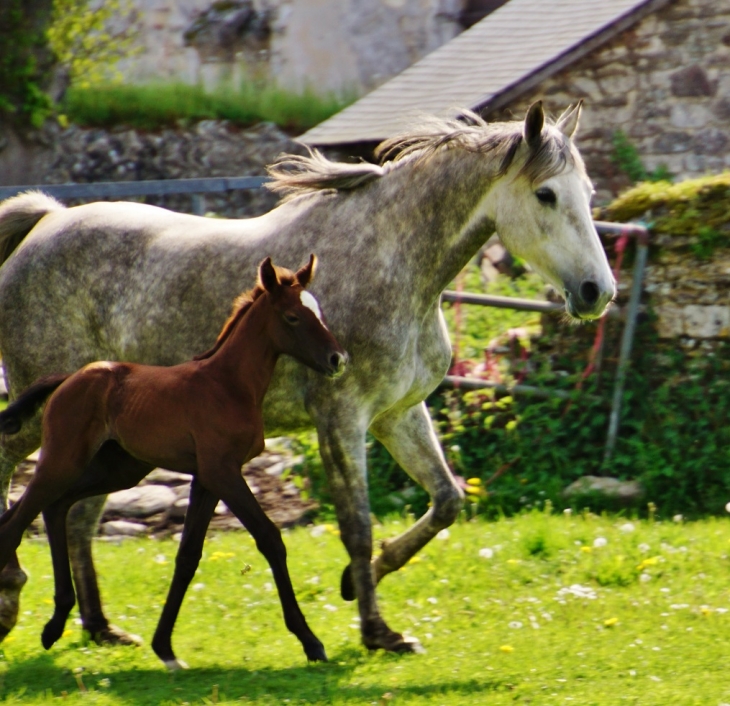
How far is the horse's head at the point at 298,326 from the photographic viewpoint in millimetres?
5121

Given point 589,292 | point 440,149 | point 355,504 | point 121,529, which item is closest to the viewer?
point 589,292

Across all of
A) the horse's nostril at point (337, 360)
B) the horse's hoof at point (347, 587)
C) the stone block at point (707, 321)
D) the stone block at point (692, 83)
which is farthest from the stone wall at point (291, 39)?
the horse's nostril at point (337, 360)

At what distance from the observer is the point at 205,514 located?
5.45m

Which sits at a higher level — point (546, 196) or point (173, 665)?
point (546, 196)

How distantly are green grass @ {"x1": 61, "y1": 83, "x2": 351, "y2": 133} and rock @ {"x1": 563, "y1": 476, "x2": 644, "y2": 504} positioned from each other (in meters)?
13.7

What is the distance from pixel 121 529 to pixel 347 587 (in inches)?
106

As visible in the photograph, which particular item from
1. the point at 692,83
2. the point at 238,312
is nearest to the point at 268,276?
the point at 238,312

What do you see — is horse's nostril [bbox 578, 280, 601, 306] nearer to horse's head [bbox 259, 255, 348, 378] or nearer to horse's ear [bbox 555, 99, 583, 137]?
horse's ear [bbox 555, 99, 583, 137]

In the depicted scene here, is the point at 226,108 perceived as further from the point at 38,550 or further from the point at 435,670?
the point at 435,670

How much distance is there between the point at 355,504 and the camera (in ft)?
18.8

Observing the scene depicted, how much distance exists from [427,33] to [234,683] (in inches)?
757

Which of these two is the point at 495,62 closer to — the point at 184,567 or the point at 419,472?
the point at 419,472

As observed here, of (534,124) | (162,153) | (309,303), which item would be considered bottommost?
(162,153)

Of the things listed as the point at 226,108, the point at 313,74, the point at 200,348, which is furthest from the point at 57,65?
the point at 200,348
